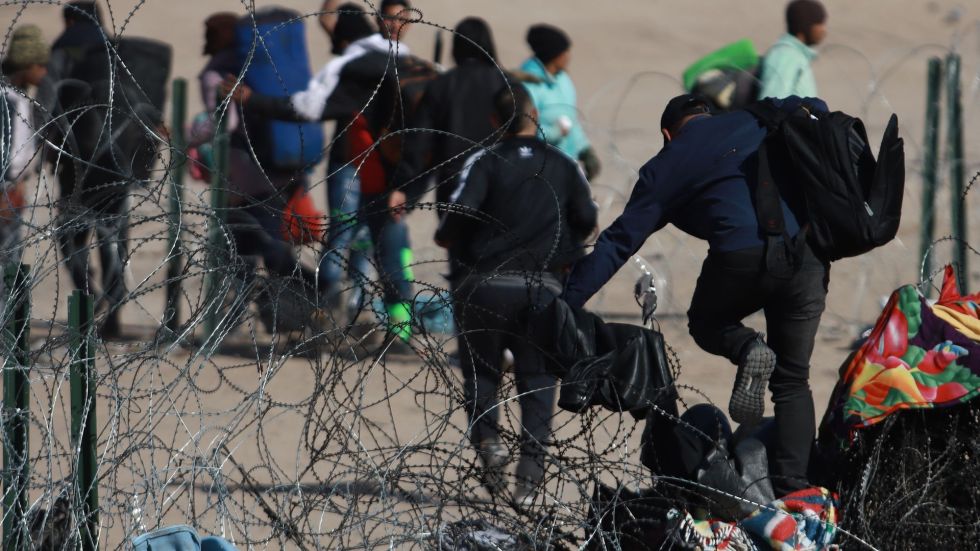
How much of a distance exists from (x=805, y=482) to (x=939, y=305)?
0.63m

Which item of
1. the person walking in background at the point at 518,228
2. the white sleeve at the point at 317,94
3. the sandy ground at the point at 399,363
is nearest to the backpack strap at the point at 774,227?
the sandy ground at the point at 399,363

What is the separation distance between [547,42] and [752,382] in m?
3.65

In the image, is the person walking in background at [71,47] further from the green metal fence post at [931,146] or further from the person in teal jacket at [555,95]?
the green metal fence post at [931,146]

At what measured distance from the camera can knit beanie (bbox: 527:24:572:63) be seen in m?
7.98

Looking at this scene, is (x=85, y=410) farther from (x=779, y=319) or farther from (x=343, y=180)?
(x=343, y=180)

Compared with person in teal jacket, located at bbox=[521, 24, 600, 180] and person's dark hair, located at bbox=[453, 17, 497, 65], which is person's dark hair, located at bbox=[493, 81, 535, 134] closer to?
person's dark hair, located at bbox=[453, 17, 497, 65]

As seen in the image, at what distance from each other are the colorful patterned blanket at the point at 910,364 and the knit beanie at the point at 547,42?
384 cm

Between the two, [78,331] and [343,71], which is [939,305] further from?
[343,71]

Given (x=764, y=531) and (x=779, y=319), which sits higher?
(x=779, y=319)

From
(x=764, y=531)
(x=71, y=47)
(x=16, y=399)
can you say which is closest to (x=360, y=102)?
(x=71, y=47)

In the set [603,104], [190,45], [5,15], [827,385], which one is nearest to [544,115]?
[827,385]

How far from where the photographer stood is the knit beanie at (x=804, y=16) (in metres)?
8.23

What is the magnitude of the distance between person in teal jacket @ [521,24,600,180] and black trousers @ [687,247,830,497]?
2562mm

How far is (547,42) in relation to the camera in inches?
315
